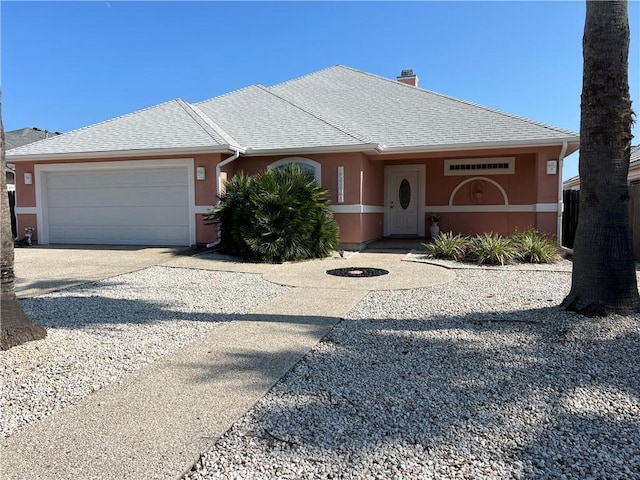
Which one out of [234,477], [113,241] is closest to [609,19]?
[234,477]

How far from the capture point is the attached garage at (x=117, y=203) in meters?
13.1

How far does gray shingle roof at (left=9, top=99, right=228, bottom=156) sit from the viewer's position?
12812 mm

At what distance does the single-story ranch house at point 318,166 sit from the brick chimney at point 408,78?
10.2 feet

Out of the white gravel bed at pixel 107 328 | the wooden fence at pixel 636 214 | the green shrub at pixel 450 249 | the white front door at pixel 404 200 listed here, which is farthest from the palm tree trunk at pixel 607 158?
the white front door at pixel 404 200

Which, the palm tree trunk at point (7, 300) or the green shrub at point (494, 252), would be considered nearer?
the palm tree trunk at point (7, 300)

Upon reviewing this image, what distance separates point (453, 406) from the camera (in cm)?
330

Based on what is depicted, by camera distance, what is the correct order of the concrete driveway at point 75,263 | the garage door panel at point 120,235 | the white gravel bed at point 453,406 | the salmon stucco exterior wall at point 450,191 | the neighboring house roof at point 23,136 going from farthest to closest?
the neighboring house roof at point 23,136 < the garage door panel at point 120,235 < the salmon stucco exterior wall at point 450,191 < the concrete driveway at point 75,263 < the white gravel bed at point 453,406

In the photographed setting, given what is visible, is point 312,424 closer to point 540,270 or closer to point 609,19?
point 609,19

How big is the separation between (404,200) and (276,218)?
638 cm

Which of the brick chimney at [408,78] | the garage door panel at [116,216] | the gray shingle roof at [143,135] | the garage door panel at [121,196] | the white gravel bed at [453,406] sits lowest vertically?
the white gravel bed at [453,406]

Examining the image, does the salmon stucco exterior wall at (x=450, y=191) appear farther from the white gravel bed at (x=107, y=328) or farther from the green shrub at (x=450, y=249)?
the white gravel bed at (x=107, y=328)

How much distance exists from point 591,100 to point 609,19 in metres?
0.87

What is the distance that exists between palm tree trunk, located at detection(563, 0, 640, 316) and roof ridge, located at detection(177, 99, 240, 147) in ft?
29.7

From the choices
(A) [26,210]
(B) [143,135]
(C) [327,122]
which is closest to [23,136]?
(A) [26,210]
